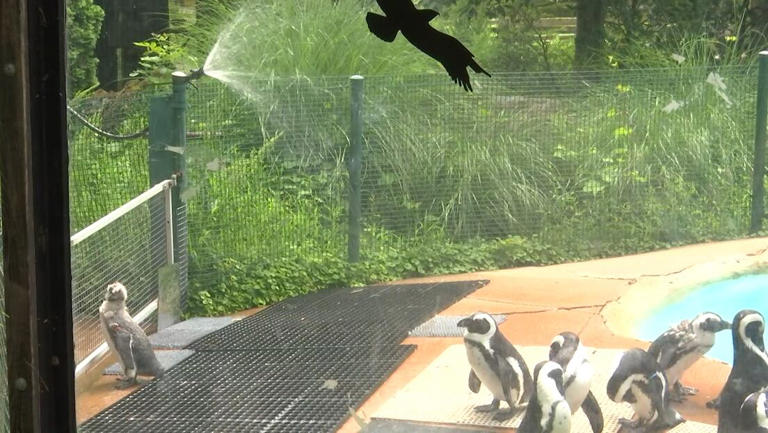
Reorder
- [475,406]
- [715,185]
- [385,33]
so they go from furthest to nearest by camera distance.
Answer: [715,185] → [475,406] → [385,33]

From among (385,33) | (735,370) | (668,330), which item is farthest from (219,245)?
(385,33)

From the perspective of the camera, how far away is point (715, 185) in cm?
205

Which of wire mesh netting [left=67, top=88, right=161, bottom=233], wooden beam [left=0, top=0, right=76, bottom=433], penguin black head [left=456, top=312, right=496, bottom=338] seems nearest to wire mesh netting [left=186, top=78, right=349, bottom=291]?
wire mesh netting [left=67, top=88, right=161, bottom=233]

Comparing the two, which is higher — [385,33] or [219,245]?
[385,33]

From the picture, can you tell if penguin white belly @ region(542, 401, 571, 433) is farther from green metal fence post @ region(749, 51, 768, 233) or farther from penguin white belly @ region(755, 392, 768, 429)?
green metal fence post @ region(749, 51, 768, 233)

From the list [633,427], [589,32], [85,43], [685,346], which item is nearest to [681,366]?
[685,346]

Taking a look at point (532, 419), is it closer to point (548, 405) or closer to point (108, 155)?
point (548, 405)

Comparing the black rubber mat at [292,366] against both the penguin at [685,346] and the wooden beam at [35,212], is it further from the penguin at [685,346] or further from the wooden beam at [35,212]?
the wooden beam at [35,212]

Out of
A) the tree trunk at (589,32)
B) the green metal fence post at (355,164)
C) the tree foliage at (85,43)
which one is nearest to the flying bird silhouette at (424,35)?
the tree foliage at (85,43)

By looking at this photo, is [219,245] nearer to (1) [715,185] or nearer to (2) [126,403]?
(2) [126,403]

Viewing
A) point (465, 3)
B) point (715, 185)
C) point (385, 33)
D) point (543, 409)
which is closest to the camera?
point (385, 33)

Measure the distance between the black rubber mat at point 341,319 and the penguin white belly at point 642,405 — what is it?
1.27 ft

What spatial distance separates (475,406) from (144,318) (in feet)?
2.06

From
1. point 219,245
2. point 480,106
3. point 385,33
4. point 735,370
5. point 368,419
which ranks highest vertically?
point 385,33
